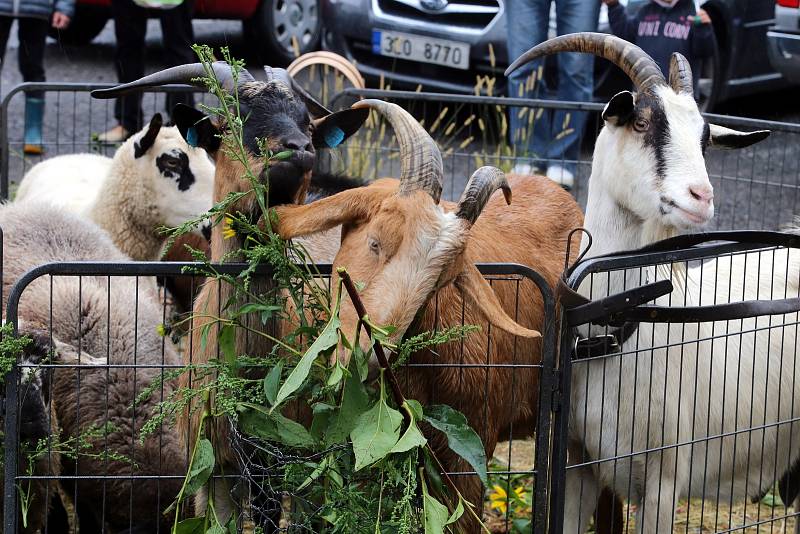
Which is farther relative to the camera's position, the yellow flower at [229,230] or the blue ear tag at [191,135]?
the blue ear tag at [191,135]

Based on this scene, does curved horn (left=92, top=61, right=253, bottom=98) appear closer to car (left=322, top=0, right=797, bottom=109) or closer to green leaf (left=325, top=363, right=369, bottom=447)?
green leaf (left=325, top=363, right=369, bottom=447)

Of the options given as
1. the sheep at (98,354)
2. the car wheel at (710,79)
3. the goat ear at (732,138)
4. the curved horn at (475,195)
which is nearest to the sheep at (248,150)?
the sheep at (98,354)

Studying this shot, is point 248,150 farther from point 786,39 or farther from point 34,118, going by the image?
point 786,39

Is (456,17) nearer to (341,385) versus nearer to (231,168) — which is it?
(231,168)

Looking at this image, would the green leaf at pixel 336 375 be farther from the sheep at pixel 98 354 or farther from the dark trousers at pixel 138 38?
the dark trousers at pixel 138 38

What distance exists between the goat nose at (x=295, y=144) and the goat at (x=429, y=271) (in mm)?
213

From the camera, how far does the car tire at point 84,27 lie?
12.2 metres

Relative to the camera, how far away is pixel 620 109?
4.12m

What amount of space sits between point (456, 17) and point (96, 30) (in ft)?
17.6

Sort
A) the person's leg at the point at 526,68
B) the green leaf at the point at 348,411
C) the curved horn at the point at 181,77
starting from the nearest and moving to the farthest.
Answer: the green leaf at the point at 348,411
the curved horn at the point at 181,77
the person's leg at the point at 526,68

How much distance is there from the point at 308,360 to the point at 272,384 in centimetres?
20

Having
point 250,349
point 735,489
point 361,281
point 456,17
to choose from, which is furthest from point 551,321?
point 456,17

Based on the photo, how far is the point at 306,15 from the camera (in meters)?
11.6

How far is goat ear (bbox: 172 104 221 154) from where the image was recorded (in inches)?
153
